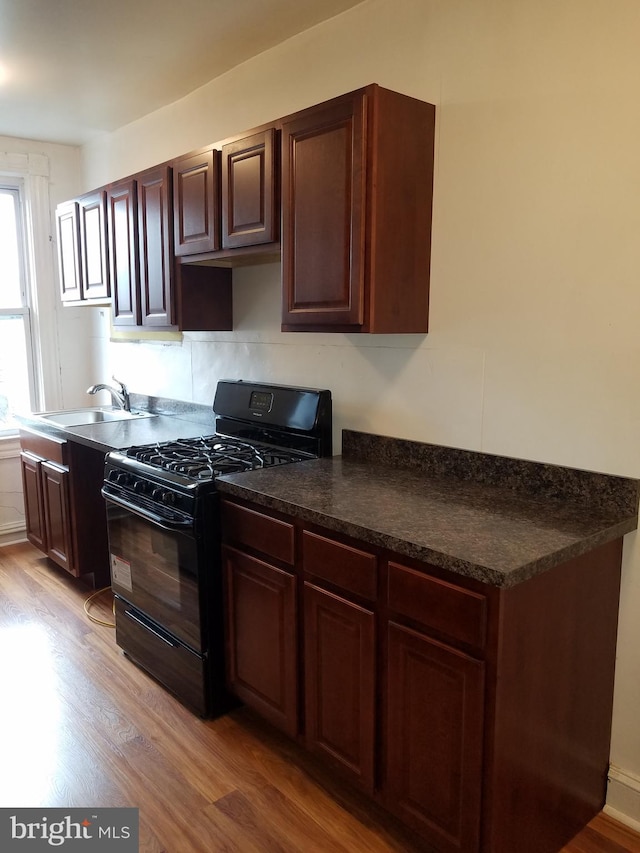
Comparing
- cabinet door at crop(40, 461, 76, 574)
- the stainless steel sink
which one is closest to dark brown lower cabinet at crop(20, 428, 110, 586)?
cabinet door at crop(40, 461, 76, 574)

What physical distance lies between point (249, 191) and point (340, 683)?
1720 mm

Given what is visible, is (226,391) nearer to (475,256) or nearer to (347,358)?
(347,358)

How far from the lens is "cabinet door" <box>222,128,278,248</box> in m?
2.31

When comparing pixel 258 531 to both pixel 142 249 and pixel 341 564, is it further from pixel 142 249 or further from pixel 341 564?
pixel 142 249

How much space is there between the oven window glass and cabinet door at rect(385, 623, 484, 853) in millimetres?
842

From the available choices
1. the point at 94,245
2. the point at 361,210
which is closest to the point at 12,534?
the point at 94,245

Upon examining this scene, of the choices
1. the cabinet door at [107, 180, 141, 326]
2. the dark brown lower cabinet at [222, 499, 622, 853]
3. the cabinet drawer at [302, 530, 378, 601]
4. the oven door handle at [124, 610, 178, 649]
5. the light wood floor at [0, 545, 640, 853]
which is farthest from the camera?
the cabinet door at [107, 180, 141, 326]

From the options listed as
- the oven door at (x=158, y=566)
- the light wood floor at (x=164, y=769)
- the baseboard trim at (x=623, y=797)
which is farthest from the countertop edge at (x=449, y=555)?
the light wood floor at (x=164, y=769)

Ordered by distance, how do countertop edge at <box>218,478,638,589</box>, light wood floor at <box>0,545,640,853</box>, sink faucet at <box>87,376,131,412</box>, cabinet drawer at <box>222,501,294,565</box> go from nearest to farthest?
countertop edge at <box>218,478,638,589</box> → light wood floor at <box>0,545,640,853</box> → cabinet drawer at <box>222,501,294,565</box> → sink faucet at <box>87,376,131,412</box>

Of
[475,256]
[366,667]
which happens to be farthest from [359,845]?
[475,256]

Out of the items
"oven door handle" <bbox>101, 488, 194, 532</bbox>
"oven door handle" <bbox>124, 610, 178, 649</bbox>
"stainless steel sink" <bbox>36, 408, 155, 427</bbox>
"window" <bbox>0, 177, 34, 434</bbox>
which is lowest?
"oven door handle" <bbox>124, 610, 178, 649</bbox>

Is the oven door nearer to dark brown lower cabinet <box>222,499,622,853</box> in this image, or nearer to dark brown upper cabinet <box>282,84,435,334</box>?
dark brown lower cabinet <box>222,499,622,853</box>

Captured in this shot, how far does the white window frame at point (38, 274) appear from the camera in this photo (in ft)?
13.6

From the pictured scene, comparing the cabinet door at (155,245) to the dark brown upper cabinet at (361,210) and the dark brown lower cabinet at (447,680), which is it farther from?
the dark brown lower cabinet at (447,680)
